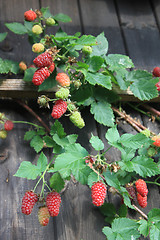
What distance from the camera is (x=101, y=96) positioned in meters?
1.32

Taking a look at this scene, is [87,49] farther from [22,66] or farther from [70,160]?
[70,160]

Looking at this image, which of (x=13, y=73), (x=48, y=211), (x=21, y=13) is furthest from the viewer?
(x=21, y=13)

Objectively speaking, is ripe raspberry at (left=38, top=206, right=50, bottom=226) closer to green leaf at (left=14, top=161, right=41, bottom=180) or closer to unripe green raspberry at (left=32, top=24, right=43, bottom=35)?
green leaf at (left=14, top=161, right=41, bottom=180)

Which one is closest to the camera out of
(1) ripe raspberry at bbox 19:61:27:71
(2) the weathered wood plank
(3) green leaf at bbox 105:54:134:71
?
(3) green leaf at bbox 105:54:134:71

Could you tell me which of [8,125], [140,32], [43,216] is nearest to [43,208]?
[43,216]

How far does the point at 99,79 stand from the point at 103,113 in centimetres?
14

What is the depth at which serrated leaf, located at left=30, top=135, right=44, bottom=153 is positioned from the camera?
49.0 inches

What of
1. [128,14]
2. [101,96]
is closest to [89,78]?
[101,96]

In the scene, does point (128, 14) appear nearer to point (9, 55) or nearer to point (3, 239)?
point (9, 55)

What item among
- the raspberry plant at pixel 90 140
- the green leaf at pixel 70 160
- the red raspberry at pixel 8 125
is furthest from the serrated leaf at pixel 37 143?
the green leaf at pixel 70 160

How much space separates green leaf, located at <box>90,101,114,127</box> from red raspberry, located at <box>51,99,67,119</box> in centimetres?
21

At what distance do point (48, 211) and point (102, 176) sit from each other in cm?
22

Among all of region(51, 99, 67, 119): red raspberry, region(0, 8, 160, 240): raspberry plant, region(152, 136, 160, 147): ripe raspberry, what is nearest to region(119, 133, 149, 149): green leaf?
region(0, 8, 160, 240): raspberry plant

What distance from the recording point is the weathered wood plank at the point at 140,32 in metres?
1.69
